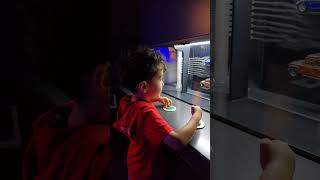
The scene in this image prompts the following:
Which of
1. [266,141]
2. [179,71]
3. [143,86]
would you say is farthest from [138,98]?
[266,141]

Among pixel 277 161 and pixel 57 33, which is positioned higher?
pixel 57 33

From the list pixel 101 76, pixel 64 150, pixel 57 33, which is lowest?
pixel 64 150

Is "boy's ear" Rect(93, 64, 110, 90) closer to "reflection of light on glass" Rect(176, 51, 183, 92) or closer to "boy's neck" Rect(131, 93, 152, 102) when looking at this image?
"boy's neck" Rect(131, 93, 152, 102)

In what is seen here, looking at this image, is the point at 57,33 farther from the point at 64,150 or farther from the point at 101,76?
the point at 64,150

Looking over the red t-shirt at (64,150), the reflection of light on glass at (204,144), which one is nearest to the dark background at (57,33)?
the red t-shirt at (64,150)

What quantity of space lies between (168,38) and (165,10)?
84 millimetres

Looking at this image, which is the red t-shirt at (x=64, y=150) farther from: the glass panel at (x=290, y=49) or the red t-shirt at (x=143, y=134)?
the glass panel at (x=290, y=49)

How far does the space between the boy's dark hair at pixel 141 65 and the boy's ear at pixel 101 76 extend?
2.6 inches

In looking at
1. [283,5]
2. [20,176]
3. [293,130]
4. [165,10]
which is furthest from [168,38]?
[20,176]

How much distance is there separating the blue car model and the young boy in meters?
0.40

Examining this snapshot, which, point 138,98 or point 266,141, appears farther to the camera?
point 138,98

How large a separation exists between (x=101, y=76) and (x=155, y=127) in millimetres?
225

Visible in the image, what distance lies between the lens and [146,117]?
3.26ft

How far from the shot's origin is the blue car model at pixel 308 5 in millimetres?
877
